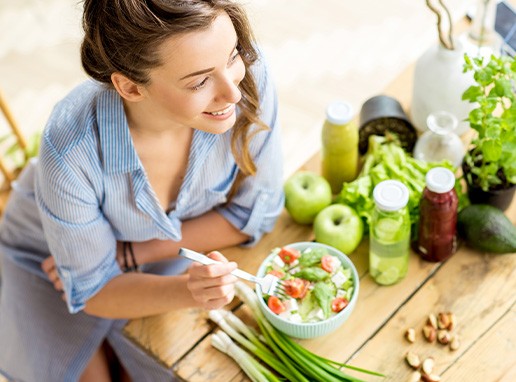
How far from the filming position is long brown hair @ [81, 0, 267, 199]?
4.05ft

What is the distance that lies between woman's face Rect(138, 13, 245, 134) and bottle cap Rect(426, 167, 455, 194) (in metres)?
0.44

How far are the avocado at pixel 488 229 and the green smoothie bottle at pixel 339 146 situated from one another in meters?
0.31

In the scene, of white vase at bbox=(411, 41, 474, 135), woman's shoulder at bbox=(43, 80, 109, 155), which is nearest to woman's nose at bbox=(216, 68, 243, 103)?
woman's shoulder at bbox=(43, 80, 109, 155)

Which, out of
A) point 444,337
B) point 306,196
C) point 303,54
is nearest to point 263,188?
point 306,196

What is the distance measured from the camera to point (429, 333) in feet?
5.07

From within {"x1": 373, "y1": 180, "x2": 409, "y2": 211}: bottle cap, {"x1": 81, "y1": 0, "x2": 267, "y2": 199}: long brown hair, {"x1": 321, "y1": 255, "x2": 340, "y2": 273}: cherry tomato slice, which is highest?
{"x1": 81, "y1": 0, "x2": 267, "y2": 199}: long brown hair

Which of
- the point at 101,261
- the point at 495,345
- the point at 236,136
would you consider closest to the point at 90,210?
the point at 101,261

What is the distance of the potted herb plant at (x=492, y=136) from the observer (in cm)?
151

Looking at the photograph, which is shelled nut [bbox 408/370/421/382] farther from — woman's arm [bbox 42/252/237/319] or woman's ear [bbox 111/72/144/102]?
woman's ear [bbox 111/72/144/102]

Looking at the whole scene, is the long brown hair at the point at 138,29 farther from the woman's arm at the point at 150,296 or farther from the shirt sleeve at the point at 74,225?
the woman's arm at the point at 150,296

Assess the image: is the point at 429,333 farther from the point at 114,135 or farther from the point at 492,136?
the point at 114,135

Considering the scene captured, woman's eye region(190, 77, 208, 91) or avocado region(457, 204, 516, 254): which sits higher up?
woman's eye region(190, 77, 208, 91)

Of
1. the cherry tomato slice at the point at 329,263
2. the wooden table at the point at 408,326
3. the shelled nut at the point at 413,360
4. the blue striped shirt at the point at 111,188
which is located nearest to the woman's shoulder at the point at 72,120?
the blue striped shirt at the point at 111,188

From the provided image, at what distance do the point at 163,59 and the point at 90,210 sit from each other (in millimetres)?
440
